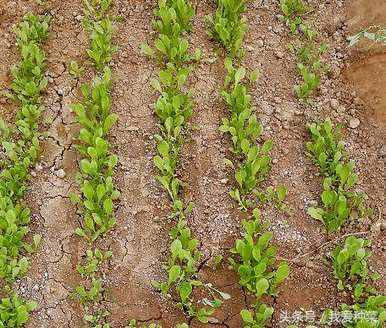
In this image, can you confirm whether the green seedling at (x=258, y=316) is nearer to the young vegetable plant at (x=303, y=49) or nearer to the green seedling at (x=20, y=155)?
the green seedling at (x=20, y=155)

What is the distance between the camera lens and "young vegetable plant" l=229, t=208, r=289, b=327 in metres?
4.65

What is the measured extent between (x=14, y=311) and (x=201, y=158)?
1.82 m

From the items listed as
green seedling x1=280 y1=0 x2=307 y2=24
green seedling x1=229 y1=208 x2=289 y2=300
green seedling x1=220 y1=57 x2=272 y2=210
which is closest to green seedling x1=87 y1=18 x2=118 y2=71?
green seedling x1=220 y1=57 x2=272 y2=210

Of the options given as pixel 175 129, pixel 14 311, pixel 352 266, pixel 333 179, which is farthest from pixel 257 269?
pixel 14 311

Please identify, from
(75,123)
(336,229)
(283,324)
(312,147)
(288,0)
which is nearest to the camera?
(283,324)

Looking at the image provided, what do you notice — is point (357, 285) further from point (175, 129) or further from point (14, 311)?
point (14, 311)

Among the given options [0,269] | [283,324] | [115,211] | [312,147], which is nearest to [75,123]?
[115,211]

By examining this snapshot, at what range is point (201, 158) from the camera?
554 cm

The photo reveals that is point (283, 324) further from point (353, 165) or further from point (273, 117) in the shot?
point (273, 117)

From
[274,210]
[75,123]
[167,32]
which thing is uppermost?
[167,32]

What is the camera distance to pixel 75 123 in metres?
5.79

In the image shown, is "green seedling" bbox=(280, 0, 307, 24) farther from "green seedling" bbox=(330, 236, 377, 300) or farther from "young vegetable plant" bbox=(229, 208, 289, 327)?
"green seedling" bbox=(330, 236, 377, 300)

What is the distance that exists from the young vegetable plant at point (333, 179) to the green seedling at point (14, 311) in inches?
82.2

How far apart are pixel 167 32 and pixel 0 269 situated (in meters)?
2.50
